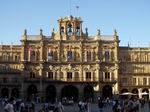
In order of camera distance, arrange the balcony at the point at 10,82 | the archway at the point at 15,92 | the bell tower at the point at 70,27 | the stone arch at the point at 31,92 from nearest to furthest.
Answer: the stone arch at the point at 31,92, the bell tower at the point at 70,27, the balcony at the point at 10,82, the archway at the point at 15,92

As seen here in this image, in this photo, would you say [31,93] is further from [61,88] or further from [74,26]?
[74,26]

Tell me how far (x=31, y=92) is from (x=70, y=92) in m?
8.45

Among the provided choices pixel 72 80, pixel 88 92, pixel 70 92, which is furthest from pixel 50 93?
pixel 88 92

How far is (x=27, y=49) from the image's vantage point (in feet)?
301

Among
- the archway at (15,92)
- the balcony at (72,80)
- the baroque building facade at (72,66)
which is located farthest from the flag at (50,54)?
the archway at (15,92)

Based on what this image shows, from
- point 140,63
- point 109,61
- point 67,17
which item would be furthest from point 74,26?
point 140,63

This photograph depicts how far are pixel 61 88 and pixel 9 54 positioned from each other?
58.4ft

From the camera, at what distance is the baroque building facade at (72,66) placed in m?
90.4

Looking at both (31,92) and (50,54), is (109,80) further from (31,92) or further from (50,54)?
(31,92)

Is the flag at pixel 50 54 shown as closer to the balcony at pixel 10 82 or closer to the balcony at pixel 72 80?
the balcony at pixel 72 80

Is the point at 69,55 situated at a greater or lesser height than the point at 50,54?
lesser

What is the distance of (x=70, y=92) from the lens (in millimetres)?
93438

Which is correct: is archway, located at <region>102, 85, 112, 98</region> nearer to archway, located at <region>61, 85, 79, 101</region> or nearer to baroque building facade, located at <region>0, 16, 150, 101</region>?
baroque building facade, located at <region>0, 16, 150, 101</region>

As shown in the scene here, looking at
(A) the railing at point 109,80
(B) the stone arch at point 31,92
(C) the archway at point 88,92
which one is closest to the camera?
(A) the railing at point 109,80
